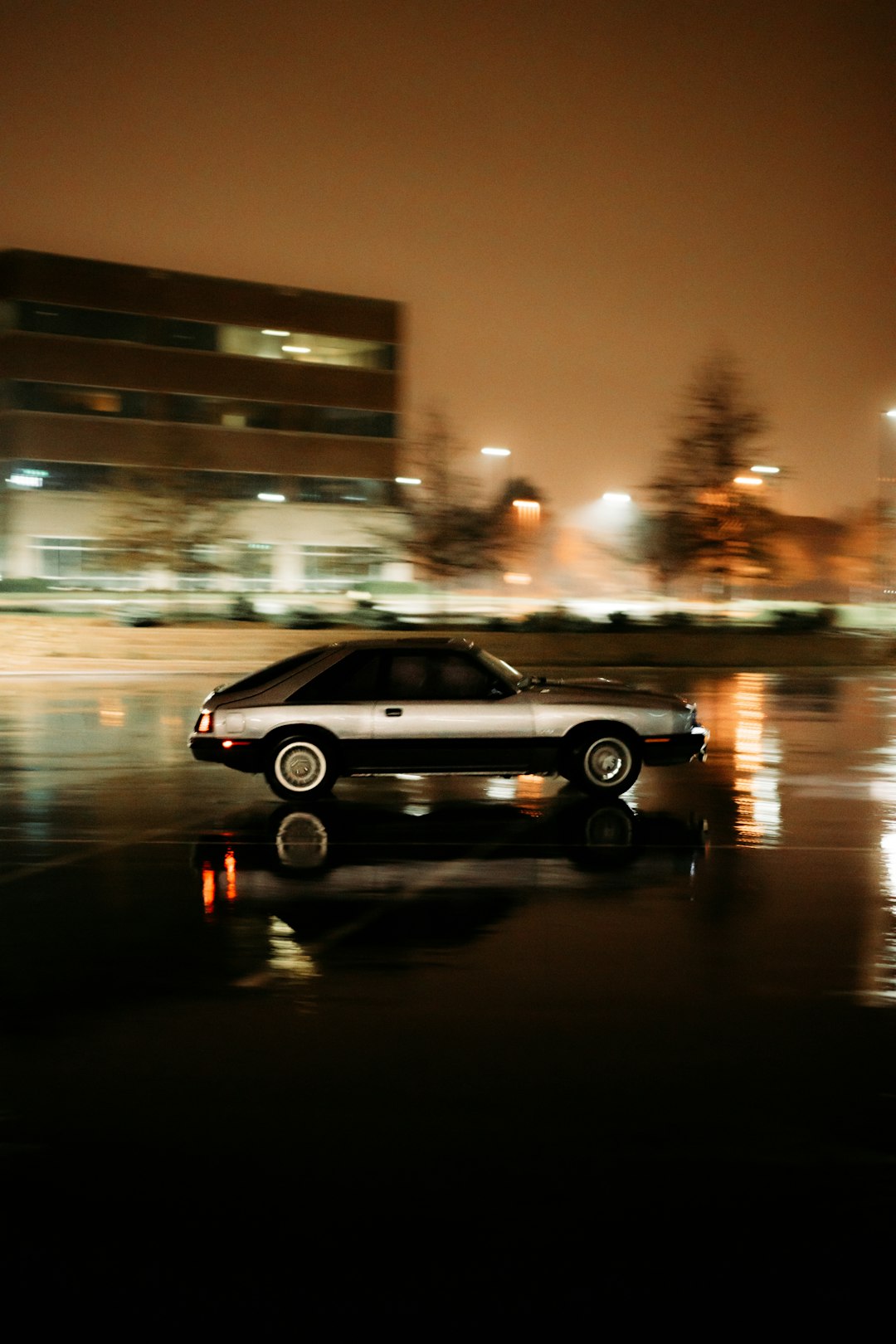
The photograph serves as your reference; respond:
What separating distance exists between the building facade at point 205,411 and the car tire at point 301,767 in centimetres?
4980

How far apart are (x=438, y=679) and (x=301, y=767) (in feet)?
4.76

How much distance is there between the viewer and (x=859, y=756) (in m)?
18.5

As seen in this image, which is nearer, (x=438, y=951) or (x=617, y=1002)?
(x=617, y=1002)

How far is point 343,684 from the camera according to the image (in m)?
13.7

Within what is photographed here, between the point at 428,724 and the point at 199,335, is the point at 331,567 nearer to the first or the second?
the point at 199,335

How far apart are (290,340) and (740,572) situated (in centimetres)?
3247

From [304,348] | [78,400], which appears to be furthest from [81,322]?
[304,348]

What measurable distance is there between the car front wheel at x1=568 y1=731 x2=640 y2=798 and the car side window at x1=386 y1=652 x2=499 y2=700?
99 centimetres

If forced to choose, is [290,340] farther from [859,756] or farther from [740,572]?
[859,756]

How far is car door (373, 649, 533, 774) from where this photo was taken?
13.5 m

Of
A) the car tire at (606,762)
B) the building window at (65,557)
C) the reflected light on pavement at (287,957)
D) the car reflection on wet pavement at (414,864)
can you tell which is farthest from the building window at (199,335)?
the reflected light on pavement at (287,957)

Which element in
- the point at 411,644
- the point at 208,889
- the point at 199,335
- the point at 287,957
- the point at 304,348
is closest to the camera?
the point at 287,957

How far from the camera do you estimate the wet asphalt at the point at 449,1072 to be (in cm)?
405

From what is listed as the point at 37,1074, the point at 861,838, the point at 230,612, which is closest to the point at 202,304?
the point at 230,612
